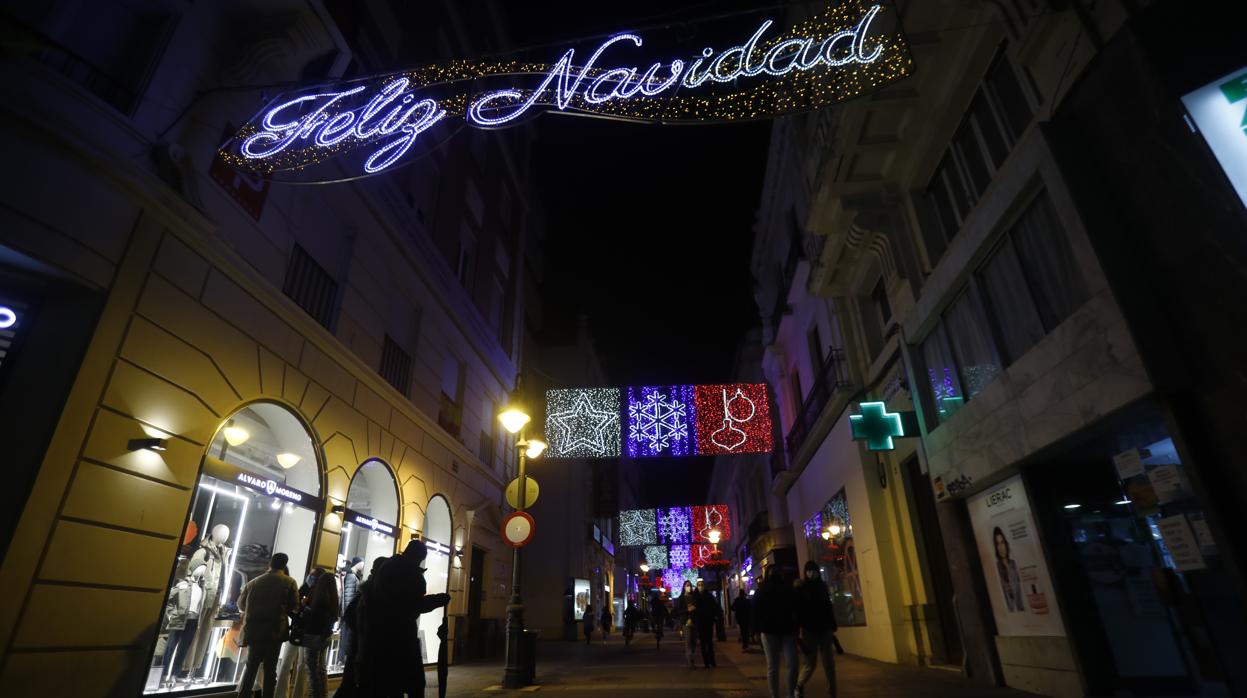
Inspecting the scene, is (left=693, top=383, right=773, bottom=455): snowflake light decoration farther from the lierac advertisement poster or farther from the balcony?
the lierac advertisement poster

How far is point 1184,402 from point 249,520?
1015 cm

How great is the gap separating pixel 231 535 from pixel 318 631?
77.7 inches

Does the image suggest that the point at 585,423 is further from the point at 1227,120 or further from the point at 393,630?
the point at 1227,120

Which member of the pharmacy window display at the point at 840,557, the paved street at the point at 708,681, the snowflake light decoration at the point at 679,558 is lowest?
the paved street at the point at 708,681

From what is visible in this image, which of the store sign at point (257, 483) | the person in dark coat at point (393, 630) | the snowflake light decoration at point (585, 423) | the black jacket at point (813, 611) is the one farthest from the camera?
the snowflake light decoration at point (585, 423)

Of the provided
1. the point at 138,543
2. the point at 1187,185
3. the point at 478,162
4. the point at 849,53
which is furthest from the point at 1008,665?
the point at 478,162

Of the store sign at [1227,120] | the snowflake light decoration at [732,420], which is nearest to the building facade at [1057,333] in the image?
the store sign at [1227,120]

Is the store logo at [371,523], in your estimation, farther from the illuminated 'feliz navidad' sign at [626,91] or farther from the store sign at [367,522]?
the illuminated 'feliz navidad' sign at [626,91]

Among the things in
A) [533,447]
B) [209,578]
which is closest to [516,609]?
[533,447]

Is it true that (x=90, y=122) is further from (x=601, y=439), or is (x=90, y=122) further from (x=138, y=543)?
(x=601, y=439)

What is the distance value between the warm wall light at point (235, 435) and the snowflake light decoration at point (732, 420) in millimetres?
12439

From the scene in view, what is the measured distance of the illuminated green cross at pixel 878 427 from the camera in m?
9.57

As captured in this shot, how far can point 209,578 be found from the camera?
7340 millimetres

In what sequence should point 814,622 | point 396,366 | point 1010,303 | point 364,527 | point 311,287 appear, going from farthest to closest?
point 396,366
point 364,527
point 311,287
point 814,622
point 1010,303
